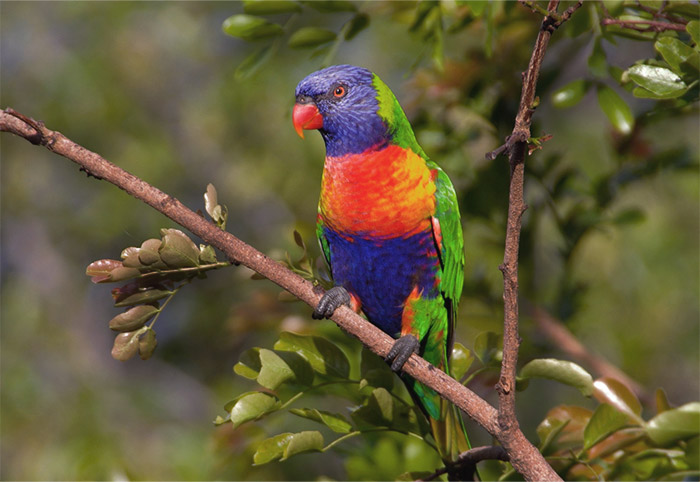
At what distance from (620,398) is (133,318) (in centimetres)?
116

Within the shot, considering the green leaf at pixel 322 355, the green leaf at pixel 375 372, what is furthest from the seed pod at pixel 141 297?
the green leaf at pixel 375 372

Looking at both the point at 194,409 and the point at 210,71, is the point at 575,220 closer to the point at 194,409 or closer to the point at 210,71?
the point at 194,409

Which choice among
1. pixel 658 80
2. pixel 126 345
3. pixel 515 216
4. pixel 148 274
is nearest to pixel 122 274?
pixel 148 274

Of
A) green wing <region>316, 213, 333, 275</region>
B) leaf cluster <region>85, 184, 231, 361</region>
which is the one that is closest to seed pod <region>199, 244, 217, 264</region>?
leaf cluster <region>85, 184, 231, 361</region>

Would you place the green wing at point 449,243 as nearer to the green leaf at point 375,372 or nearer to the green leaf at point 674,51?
the green leaf at point 375,372

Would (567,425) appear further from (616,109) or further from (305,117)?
(305,117)

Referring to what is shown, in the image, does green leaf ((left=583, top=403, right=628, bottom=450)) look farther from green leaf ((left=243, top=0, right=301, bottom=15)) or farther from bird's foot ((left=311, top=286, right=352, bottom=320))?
green leaf ((left=243, top=0, right=301, bottom=15))

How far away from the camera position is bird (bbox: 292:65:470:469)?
1.96 meters

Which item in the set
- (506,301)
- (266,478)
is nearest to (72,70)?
(266,478)

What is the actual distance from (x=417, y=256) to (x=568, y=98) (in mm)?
643

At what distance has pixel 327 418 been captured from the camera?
1.48 m

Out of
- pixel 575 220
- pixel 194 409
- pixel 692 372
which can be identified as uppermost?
pixel 575 220

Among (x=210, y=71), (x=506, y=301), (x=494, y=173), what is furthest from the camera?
(x=210, y=71)

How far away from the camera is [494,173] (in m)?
2.30
